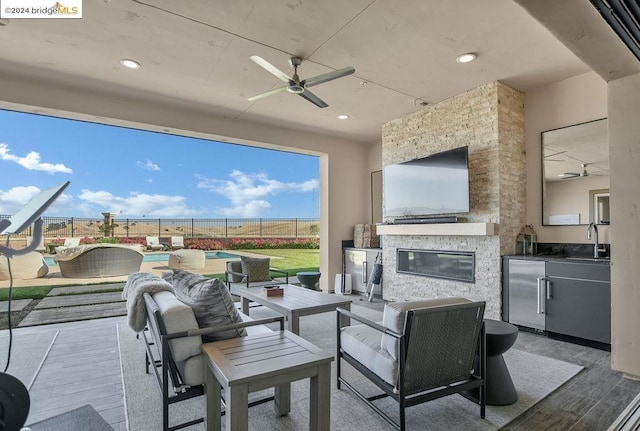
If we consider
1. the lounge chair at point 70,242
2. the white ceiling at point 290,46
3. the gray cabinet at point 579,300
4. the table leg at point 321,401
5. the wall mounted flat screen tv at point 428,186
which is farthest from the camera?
the lounge chair at point 70,242

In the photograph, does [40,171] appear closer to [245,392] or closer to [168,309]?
[168,309]

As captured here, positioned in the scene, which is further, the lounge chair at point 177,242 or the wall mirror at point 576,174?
the lounge chair at point 177,242

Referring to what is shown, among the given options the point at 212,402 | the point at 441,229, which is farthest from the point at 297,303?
the point at 441,229

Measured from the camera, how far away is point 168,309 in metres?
1.88

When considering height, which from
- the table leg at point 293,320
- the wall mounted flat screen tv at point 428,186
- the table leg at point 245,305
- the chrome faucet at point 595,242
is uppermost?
the wall mounted flat screen tv at point 428,186

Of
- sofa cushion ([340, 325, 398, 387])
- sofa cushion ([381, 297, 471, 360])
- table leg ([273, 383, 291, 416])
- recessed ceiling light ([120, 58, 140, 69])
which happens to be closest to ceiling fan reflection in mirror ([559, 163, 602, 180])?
sofa cushion ([381, 297, 471, 360])

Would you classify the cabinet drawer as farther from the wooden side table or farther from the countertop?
the wooden side table

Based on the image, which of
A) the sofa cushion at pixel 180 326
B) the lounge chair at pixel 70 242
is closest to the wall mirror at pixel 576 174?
the sofa cushion at pixel 180 326

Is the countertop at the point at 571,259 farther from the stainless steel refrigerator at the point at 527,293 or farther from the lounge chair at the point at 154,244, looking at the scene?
the lounge chair at the point at 154,244

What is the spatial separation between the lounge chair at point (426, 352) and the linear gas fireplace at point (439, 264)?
97.6 inches

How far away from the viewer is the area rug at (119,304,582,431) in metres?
2.06

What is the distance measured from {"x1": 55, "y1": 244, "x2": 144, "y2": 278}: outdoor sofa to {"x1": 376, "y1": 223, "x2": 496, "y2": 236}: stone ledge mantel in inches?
199

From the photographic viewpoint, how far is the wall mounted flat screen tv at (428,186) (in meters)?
4.35

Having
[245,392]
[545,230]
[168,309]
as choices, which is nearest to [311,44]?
[168,309]
